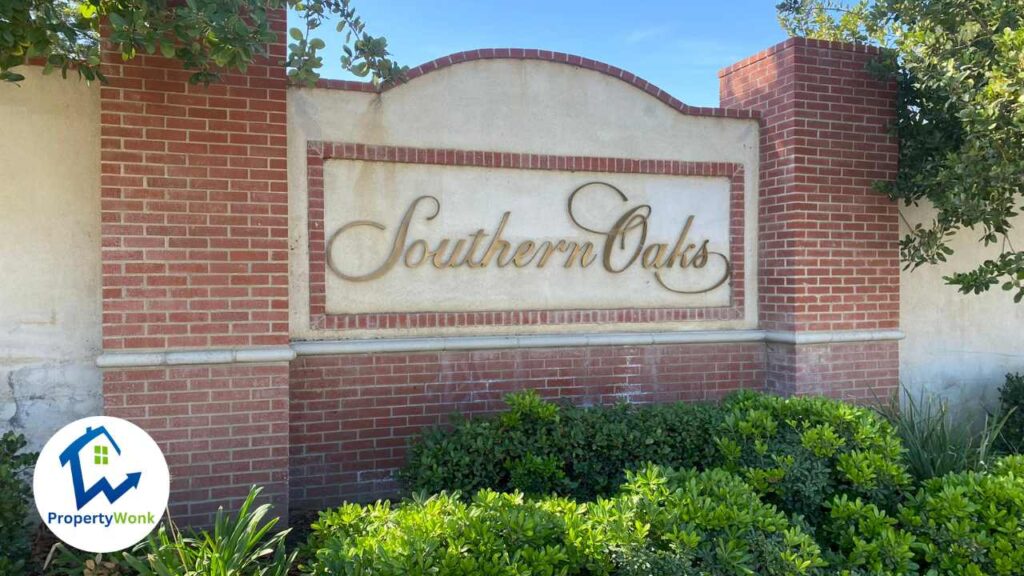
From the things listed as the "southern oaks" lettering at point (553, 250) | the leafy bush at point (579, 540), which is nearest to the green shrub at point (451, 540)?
the leafy bush at point (579, 540)

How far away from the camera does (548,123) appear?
629 cm

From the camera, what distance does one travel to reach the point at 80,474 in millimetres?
3387

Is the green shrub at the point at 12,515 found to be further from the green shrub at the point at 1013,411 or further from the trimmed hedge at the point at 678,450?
the green shrub at the point at 1013,411

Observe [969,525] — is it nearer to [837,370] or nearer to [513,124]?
[837,370]

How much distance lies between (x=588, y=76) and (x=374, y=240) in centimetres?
228

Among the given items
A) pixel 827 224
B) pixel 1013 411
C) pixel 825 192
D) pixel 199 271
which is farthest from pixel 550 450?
pixel 1013 411

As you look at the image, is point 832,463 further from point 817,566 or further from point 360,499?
point 360,499

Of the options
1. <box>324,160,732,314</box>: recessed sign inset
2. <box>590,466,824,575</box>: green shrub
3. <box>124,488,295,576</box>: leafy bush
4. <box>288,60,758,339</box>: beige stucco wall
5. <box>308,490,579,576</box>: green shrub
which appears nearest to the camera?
<box>308,490,579,576</box>: green shrub

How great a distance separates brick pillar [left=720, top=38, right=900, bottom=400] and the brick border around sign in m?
0.30

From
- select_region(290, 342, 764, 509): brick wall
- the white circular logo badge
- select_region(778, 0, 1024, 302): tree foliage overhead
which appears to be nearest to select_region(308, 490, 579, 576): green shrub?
the white circular logo badge

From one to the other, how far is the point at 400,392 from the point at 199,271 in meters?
1.72

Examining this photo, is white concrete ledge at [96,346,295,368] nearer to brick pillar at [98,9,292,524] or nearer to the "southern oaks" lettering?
brick pillar at [98,9,292,524]

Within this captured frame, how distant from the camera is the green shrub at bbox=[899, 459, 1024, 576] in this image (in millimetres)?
3967

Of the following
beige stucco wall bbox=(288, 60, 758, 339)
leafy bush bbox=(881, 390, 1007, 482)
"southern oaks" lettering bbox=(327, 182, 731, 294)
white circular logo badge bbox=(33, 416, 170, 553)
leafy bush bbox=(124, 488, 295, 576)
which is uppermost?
beige stucco wall bbox=(288, 60, 758, 339)
